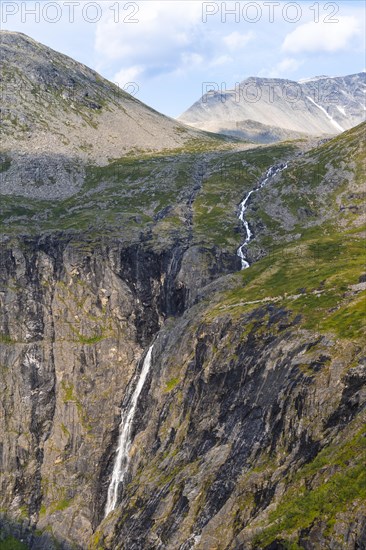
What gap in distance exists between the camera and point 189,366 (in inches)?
4375

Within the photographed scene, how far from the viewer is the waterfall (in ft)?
367

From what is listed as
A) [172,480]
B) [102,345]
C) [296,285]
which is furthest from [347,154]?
[172,480]

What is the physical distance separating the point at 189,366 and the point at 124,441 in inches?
876

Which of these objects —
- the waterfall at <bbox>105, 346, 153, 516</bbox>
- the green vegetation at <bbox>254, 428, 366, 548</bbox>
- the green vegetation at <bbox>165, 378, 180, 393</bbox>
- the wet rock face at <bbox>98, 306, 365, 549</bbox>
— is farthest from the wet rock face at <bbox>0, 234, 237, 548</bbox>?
the green vegetation at <bbox>254, 428, 366, 548</bbox>

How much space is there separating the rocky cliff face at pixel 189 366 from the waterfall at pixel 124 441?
2594 mm

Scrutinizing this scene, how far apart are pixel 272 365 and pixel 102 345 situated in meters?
59.9

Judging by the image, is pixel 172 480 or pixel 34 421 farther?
pixel 34 421

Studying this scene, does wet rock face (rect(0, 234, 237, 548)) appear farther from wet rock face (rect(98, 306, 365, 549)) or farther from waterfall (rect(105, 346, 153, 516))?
wet rock face (rect(98, 306, 365, 549))

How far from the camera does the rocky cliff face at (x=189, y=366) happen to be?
70188mm

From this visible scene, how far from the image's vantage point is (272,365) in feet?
292

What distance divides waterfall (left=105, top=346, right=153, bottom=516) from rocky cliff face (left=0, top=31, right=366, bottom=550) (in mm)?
2594

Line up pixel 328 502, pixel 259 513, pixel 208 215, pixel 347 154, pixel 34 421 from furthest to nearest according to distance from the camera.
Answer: pixel 347 154
pixel 208 215
pixel 34 421
pixel 259 513
pixel 328 502

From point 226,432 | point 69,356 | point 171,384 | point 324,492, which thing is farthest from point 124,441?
point 324,492

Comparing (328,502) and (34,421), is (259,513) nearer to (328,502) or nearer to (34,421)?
(328,502)
